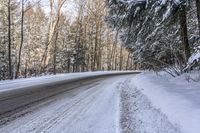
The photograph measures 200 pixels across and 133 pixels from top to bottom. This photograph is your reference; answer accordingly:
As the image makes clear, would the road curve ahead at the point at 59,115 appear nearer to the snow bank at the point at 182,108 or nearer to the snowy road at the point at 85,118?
the snowy road at the point at 85,118

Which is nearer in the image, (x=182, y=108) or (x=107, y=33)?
(x=182, y=108)

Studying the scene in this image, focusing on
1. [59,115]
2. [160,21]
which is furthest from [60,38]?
[59,115]

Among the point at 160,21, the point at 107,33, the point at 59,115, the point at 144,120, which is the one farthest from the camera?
the point at 107,33

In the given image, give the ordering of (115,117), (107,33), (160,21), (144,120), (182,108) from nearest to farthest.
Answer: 1. (182,108)
2. (144,120)
3. (115,117)
4. (160,21)
5. (107,33)

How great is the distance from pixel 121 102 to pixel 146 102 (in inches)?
51.4

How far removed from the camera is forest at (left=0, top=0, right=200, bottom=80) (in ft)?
40.0

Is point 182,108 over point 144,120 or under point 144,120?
over

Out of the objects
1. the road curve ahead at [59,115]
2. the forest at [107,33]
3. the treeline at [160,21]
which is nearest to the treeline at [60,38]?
the forest at [107,33]

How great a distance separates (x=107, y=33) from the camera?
66312mm

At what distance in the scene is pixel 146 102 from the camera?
34.1ft

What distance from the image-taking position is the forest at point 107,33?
40.0 ft

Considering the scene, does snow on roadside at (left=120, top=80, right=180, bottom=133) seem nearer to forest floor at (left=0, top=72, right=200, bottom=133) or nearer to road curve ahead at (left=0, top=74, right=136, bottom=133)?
forest floor at (left=0, top=72, right=200, bottom=133)

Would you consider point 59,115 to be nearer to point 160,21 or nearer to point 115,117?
point 115,117

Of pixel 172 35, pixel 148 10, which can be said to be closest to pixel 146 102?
pixel 148 10
